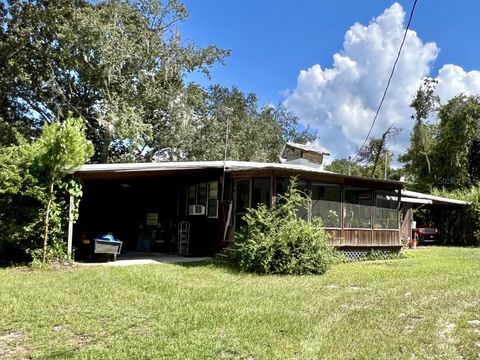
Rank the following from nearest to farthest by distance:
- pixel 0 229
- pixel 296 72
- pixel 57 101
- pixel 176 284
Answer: pixel 176 284
pixel 0 229
pixel 57 101
pixel 296 72

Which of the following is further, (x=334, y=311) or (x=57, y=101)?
(x=57, y=101)

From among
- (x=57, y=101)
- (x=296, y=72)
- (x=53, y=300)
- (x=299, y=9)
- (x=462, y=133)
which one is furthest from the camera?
(x=462, y=133)

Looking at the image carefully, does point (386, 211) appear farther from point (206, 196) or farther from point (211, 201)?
point (206, 196)

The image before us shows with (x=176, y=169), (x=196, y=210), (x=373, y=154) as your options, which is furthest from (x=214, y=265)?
(x=373, y=154)

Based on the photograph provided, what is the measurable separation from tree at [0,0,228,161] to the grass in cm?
1338

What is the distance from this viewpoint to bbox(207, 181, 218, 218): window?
1350cm

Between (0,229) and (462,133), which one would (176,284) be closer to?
(0,229)

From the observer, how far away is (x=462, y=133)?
2788 centimetres

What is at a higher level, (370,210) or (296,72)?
(296,72)

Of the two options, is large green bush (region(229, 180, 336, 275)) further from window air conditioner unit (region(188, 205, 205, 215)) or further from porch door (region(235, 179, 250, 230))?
window air conditioner unit (region(188, 205, 205, 215))

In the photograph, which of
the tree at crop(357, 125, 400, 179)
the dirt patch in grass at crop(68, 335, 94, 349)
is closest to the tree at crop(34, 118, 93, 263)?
the dirt patch in grass at crop(68, 335, 94, 349)

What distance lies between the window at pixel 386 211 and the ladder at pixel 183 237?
6.11 metres

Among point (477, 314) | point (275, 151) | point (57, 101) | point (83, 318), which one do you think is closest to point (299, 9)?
point (477, 314)

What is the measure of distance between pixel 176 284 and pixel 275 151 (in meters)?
28.9
